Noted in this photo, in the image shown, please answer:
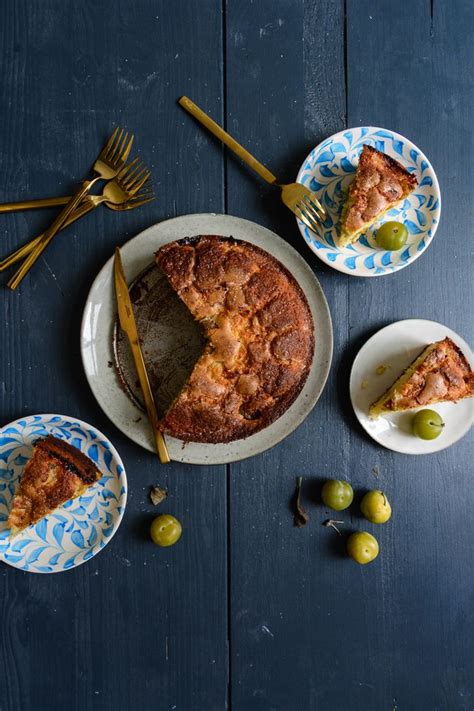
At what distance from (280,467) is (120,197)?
1398 millimetres

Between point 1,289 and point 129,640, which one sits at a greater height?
point 1,289

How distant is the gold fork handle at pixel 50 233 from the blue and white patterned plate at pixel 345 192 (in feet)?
3.08

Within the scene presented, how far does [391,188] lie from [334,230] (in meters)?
0.30

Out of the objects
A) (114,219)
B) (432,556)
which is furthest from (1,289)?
(432,556)

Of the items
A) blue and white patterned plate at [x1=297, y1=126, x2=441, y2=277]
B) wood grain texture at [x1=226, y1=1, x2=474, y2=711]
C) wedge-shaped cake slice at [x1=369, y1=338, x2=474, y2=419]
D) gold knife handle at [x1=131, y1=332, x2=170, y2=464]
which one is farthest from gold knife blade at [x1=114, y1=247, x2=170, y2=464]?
wedge-shaped cake slice at [x1=369, y1=338, x2=474, y2=419]

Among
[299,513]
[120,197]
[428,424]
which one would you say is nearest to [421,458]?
[428,424]

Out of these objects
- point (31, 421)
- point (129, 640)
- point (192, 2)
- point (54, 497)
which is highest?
point (192, 2)

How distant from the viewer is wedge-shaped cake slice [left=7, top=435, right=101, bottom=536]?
9.29ft

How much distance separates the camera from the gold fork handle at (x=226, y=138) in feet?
10.1

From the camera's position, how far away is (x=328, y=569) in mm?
3180

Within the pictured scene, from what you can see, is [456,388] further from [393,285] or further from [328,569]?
[328,569]

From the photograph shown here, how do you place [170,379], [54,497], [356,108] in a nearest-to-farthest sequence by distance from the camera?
1. [54,497]
2. [170,379]
3. [356,108]

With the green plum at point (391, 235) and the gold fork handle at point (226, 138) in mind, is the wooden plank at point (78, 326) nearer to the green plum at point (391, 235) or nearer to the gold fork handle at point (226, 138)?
the gold fork handle at point (226, 138)

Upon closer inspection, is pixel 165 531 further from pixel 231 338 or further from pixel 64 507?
pixel 231 338
